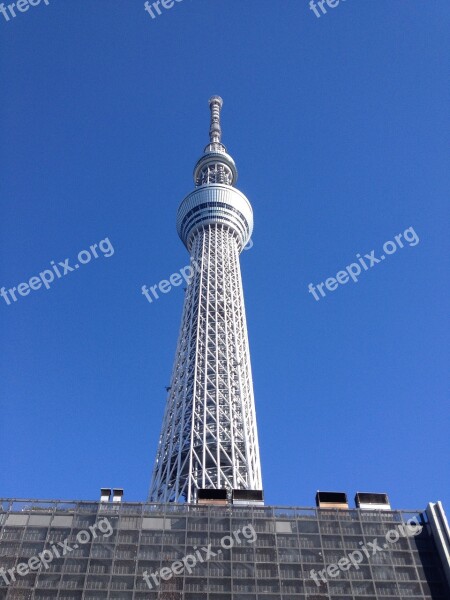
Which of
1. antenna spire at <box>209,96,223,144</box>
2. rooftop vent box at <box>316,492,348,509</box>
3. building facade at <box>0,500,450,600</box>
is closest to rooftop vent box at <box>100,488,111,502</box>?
building facade at <box>0,500,450,600</box>

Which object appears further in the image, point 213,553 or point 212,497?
point 212,497

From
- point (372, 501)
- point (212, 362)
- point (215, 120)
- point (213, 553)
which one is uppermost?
point (215, 120)

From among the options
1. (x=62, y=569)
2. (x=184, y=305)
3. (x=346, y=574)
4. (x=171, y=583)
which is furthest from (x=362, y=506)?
(x=184, y=305)

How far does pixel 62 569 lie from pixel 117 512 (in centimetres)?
590

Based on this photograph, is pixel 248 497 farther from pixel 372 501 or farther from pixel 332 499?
pixel 372 501

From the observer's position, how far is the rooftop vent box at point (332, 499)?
4803cm

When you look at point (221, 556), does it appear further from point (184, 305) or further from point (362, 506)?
point (184, 305)

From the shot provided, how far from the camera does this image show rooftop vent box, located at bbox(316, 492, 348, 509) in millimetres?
48031

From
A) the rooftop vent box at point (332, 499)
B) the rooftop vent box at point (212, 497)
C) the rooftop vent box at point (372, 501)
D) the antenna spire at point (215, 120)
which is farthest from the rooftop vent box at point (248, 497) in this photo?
the antenna spire at point (215, 120)

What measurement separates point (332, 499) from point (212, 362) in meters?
37.8

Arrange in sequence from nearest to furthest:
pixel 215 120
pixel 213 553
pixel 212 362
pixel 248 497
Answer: pixel 213 553 → pixel 248 497 → pixel 212 362 → pixel 215 120

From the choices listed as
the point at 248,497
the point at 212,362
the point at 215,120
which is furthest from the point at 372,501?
the point at 215,120

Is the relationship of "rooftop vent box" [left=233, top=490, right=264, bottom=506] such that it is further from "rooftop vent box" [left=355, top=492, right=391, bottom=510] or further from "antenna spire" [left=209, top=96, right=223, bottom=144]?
"antenna spire" [left=209, top=96, right=223, bottom=144]

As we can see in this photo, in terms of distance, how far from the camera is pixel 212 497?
48719 mm
